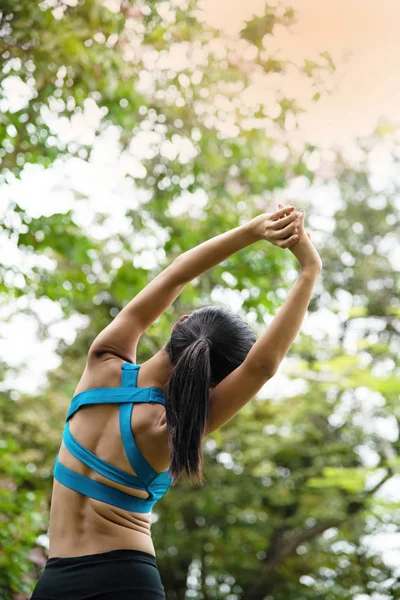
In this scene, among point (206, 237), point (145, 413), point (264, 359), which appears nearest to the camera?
point (264, 359)

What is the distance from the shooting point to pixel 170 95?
4555 mm

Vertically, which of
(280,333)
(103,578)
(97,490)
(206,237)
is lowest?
(206,237)

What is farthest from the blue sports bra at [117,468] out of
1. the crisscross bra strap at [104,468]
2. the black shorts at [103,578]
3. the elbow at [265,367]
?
the elbow at [265,367]

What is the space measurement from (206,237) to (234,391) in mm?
3246

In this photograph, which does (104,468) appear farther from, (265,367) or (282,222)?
(282,222)

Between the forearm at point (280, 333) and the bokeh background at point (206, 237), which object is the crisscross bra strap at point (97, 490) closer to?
the forearm at point (280, 333)

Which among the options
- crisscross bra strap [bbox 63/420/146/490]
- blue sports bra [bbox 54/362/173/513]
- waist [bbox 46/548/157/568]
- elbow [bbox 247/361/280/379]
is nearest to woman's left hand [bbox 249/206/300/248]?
elbow [bbox 247/361/280/379]

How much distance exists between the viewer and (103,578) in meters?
1.60

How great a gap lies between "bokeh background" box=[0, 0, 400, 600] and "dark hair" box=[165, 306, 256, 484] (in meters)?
2.18

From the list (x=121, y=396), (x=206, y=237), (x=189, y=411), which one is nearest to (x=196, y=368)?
(x=189, y=411)

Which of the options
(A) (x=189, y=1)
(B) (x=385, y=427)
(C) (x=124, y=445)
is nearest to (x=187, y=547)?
(B) (x=385, y=427)

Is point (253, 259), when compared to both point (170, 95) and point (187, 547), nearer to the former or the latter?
point (170, 95)

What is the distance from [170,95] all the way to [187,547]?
19.3ft

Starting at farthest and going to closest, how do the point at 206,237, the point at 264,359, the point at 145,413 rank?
1. the point at 206,237
2. the point at 145,413
3. the point at 264,359
